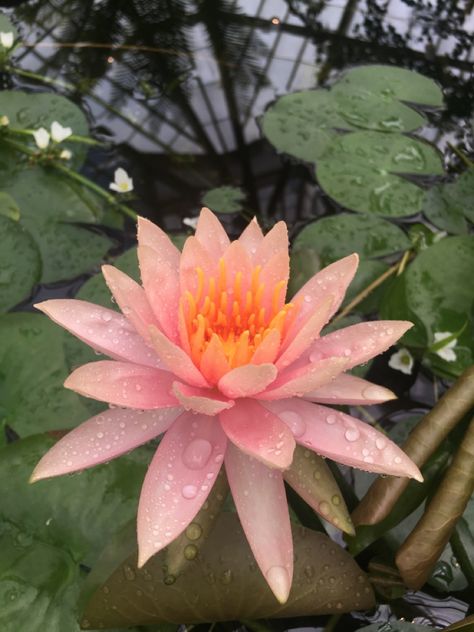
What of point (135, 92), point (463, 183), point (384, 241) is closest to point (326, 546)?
point (384, 241)

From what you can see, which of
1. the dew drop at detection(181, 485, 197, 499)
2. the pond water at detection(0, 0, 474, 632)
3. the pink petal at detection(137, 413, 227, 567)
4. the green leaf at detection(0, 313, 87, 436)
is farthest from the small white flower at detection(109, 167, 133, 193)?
the dew drop at detection(181, 485, 197, 499)

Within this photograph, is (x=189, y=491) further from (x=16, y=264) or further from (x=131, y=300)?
(x=16, y=264)

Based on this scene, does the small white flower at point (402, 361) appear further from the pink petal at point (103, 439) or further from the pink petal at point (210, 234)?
the pink petal at point (103, 439)

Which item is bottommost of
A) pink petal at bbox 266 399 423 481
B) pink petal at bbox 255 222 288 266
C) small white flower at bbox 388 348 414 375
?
small white flower at bbox 388 348 414 375

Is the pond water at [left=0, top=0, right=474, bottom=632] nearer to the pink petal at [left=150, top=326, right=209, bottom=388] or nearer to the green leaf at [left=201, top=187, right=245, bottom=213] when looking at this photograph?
the green leaf at [left=201, top=187, right=245, bottom=213]

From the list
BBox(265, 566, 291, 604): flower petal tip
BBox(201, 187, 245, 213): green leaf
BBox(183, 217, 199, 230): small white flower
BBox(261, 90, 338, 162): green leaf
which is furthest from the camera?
BBox(261, 90, 338, 162): green leaf

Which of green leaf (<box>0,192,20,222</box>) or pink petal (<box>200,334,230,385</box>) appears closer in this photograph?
pink petal (<box>200,334,230,385</box>)

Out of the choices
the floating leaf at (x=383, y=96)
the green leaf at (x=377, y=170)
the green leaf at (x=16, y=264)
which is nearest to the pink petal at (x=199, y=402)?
the green leaf at (x=16, y=264)
